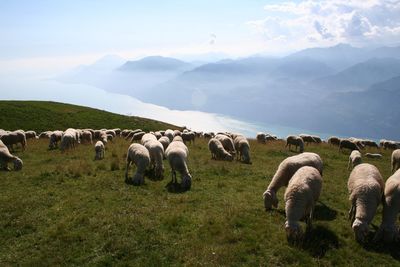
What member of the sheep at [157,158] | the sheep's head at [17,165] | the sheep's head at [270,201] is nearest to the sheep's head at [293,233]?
the sheep's head at [270,201]

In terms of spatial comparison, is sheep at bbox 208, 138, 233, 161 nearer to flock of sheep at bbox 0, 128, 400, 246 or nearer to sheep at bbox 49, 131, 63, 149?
flock of sheep at bbox 0, 128, 400, 246

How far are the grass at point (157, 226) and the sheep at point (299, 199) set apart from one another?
54 centimetres

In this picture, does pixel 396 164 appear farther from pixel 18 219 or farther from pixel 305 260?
pixel 18 219

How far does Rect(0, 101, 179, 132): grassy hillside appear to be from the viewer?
Result: 5534 centimetres

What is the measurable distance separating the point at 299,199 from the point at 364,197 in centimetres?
276

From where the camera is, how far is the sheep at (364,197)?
12.3 metres

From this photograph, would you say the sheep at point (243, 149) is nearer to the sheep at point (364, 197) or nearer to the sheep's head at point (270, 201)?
the sheep's head at point (270, 201)

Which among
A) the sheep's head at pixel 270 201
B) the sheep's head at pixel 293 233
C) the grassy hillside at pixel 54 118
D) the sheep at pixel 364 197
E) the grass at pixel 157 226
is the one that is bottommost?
the grass at pixel 157 226

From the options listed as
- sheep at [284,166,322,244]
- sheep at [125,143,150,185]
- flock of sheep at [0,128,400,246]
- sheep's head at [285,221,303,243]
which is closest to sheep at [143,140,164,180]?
flock of sheep at [0,128,400,246]

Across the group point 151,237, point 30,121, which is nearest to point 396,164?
point 151,237

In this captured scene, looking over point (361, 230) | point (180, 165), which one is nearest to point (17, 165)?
point (180, 165)

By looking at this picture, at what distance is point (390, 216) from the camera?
1269 cm

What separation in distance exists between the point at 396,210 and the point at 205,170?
13.3m

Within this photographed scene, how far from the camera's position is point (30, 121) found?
56906mm
